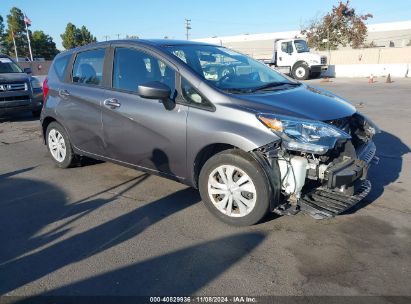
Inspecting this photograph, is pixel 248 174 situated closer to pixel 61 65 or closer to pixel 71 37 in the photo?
pixel 61 65

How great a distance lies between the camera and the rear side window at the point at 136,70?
13.6ft

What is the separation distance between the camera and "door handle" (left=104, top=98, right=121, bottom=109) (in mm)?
4516

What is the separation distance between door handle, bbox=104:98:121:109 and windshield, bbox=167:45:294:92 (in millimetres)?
888

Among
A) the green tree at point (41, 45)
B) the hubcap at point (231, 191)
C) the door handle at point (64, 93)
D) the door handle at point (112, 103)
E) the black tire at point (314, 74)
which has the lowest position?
the hubcap at point (231, 191)

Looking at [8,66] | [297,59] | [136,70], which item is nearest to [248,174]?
[136,70]

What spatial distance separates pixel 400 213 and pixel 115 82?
11.7ft

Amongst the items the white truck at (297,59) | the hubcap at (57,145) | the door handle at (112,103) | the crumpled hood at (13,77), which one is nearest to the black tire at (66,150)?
the hubcap at (57,145)

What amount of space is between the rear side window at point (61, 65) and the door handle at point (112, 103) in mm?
1276

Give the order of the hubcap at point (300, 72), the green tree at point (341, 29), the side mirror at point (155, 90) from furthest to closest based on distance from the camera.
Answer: the green tree at point (341, 29) < the hubcap at point (300, 72) < the side mirror at point (155, 90)

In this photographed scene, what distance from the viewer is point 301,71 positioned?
24.1m

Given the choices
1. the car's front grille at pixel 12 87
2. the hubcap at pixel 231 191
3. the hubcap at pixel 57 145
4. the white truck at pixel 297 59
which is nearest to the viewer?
the hubcap at pixel 231 191

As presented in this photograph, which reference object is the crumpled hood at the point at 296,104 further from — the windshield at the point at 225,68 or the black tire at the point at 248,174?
the black tire at the point at 248,174

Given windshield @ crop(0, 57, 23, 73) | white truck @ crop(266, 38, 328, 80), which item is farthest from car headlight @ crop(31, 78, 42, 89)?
white truck @ crop(266, 38, 328, 80)

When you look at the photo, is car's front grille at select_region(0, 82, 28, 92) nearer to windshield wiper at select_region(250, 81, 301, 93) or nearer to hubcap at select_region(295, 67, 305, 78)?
windshield wiper at select_region(250, 81, 301, 93)
